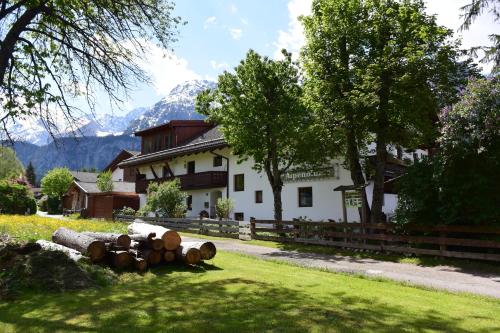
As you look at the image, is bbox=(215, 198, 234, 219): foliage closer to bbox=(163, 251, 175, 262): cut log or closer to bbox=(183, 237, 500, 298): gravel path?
bbox=(183, 237, 500, 298): gravel path

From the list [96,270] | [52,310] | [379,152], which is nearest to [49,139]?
[96,270]

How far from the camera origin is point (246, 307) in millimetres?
7746

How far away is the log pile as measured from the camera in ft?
37.2

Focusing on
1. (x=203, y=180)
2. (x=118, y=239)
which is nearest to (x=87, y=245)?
(x=118, y=239)

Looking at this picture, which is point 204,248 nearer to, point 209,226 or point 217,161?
point 209,226

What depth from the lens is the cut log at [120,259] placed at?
11.4 meters

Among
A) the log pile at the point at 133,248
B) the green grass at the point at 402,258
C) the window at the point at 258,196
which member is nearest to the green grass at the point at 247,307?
the log pile at the point at 133,248

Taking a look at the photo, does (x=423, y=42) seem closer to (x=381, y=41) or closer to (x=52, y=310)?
(x=381, y=41)

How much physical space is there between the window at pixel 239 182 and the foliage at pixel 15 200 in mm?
22598

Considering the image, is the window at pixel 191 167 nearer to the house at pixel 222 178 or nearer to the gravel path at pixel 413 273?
the house at pixel 222 178

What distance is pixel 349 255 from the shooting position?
1802 centimetres

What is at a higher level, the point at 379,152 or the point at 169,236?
the point at 379,152

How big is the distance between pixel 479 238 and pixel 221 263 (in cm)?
901

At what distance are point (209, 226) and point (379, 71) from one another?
46.8ft
